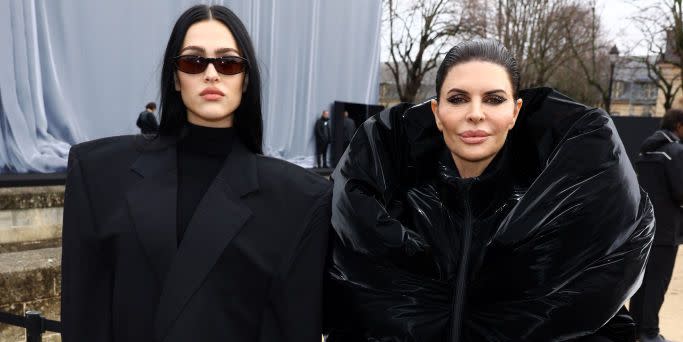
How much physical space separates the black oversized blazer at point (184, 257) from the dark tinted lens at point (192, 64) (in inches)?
11.7

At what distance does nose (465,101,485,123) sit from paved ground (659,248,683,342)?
16.8ft

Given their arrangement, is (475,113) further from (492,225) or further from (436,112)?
(492,225)

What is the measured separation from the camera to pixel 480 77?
1720mm

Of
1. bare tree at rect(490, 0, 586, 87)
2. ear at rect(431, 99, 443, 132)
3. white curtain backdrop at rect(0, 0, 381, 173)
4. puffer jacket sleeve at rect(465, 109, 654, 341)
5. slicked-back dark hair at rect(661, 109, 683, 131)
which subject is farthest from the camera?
bare tree at rect(490, 0, 586, 87)

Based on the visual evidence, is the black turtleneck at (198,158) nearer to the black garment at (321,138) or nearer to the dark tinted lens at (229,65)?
the dark tinted lens at (229,65)

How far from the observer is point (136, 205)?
73.7 inches

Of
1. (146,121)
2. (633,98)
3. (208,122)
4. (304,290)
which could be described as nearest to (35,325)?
(208,122)

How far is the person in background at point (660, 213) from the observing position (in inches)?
205

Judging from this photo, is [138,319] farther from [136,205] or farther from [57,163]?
[57,163]

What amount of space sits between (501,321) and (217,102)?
3.52 feet

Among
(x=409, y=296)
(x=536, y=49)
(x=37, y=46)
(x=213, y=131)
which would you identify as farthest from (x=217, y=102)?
(x=536, y=49)

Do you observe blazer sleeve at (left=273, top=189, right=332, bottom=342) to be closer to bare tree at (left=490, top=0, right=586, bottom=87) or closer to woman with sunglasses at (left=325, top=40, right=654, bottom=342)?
woman with sunglasses at (left=325, top=40, right=654, bottom=342)

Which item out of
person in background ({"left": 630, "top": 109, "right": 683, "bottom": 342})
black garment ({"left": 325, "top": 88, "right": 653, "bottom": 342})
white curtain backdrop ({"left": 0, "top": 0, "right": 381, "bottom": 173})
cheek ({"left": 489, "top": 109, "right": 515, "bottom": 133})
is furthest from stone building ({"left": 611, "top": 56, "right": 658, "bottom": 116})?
cheek ({"left": 489, "top": 109, "right": 515, "bottom": 133})

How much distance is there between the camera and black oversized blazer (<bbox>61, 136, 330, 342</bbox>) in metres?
1.83
